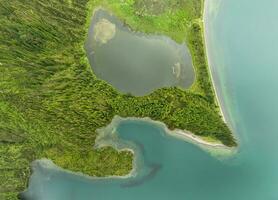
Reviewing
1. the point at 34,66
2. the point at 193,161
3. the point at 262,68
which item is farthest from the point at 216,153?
the point at 34,66

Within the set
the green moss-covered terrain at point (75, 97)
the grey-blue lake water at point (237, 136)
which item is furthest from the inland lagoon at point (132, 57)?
the grey-blue lake water at point (237, 136)

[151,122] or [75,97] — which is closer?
[75,97]

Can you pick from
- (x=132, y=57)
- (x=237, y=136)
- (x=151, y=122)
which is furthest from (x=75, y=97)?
(x=237, y=136)

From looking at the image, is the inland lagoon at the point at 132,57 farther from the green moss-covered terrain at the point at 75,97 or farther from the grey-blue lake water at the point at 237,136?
the grey-blue lake water at the point at 237,136

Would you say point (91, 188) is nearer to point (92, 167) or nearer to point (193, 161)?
point (92, 167)

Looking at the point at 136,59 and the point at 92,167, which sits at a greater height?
the point at 136,59

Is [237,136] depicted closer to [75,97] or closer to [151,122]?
[151,122]
